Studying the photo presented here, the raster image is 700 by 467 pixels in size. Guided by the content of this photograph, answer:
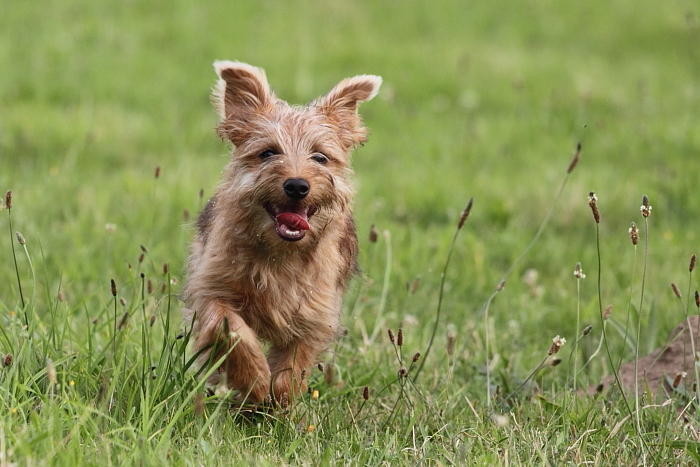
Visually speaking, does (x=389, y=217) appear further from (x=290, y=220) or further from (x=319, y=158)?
(x=290, y=220)

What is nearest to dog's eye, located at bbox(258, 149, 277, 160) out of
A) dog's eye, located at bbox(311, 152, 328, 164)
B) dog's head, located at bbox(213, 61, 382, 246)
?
dog's head, located at bbox(213, 61, 382, 246)

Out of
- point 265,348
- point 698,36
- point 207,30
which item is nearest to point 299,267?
point 265,348

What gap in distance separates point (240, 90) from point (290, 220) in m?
0.77

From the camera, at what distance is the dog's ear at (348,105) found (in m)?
4.87

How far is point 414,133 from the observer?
10672mm

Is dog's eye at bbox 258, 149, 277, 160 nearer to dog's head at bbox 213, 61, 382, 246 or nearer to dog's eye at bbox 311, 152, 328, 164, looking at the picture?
dog's head at bbox 213, 61, 382, 246

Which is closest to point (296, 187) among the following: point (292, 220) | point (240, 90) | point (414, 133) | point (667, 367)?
point (292, 220)

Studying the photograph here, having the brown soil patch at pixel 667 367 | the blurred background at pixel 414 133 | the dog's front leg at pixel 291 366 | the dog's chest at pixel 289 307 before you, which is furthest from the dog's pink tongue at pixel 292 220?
the brown soil patch at pixel 667 367

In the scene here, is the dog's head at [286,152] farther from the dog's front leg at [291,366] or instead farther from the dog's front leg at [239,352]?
the dog's front leg at [291,366]

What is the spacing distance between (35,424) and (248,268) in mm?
1059

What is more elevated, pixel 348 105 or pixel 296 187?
pixel 348 105

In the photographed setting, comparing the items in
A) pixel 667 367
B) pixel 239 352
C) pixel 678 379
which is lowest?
pixel 667 367

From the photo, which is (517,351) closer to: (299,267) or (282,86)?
(299,267)

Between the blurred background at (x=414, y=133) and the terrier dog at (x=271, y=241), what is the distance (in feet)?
2.54
